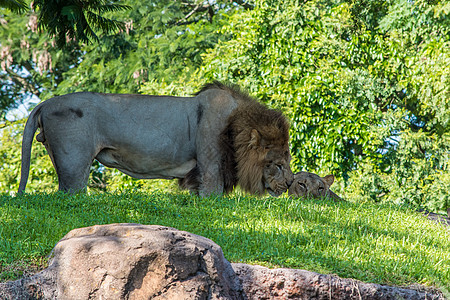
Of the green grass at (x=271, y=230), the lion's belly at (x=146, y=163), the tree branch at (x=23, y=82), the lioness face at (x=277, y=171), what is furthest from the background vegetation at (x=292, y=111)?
the lioness face at (x=277, y=171)

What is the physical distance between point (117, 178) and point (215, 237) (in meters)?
9.14

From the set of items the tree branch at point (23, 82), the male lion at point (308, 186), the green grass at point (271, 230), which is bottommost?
the green grass at point (271, 230)

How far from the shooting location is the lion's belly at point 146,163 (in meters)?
7.90

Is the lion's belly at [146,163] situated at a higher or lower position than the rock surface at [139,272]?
higher

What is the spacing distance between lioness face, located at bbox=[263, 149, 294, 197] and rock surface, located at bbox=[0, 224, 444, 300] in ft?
10.8

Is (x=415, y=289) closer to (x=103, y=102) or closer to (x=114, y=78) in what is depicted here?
(x=103, y=102)

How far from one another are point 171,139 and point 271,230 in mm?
2289

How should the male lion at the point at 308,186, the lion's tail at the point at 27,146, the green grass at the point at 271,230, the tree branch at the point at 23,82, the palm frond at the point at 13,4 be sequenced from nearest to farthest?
the green grass at the point at 271,230 < the lion's tail at the point at 27,146 < the male lion at the point at 308,186 < the palm frond at the point at 13,4 < the tree branch at the point at 23,82

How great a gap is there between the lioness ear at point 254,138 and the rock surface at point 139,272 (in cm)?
321

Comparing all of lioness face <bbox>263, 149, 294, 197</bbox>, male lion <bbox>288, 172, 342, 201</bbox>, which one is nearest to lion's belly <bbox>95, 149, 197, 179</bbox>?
lioness face <bbox>263, 149, 294, 197</bbox>

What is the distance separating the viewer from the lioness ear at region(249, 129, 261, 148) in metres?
7.91

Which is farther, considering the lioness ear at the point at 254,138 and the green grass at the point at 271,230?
the lioness ear at the point at 254,138

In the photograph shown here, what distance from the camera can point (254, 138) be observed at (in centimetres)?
793

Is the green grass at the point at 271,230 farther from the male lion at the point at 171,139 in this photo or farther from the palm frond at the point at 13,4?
the palm frond at the point at 13,4
